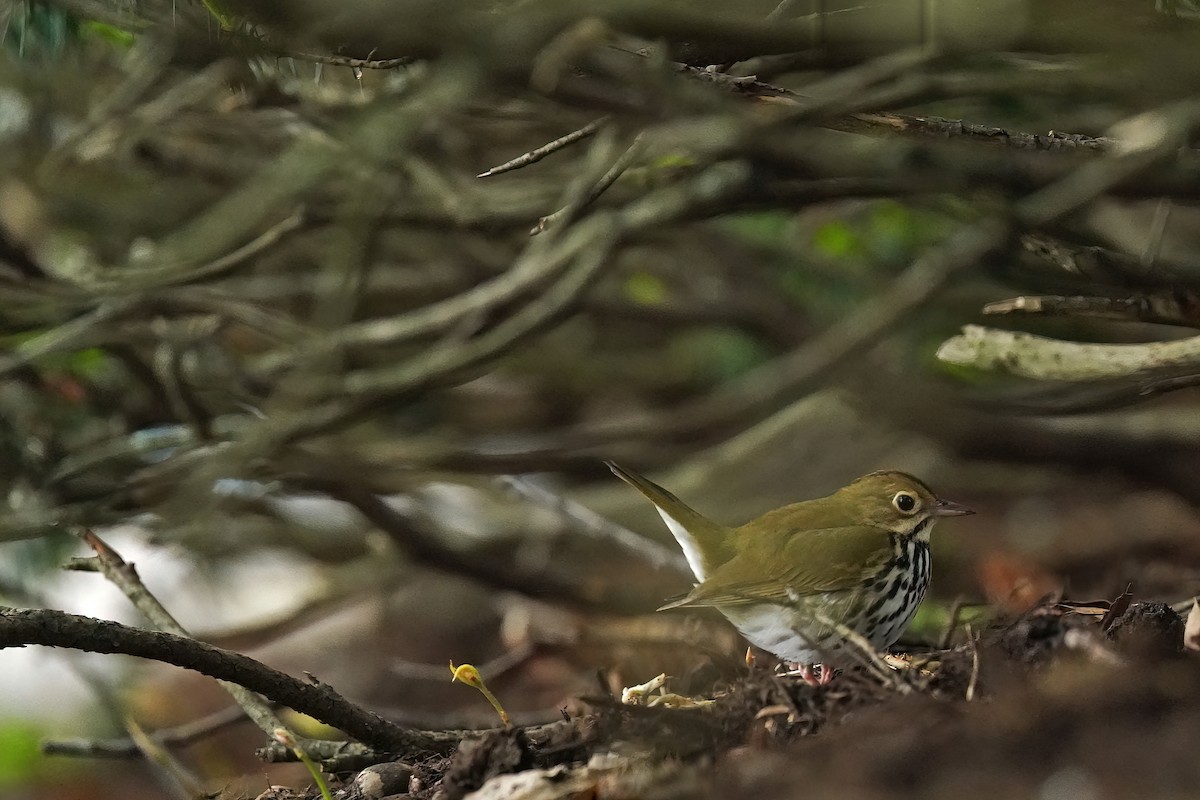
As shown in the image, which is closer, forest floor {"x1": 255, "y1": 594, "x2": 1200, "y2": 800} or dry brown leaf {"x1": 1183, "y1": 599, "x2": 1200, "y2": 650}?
forest floor {"x1": 255, "y1": 594, "x2": 1200, "y2": 800}

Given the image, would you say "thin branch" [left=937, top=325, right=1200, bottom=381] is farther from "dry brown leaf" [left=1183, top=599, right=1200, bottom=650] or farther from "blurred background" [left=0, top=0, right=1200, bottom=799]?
"dry brown leaf" [left=1183, top=599, right=1200, bottom=650]

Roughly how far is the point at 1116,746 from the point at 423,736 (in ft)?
3.93

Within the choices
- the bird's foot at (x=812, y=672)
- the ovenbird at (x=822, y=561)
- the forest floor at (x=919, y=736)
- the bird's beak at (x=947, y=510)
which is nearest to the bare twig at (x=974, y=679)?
the forest floor at (x=919, y=736)

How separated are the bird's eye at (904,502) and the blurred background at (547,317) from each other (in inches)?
10.7

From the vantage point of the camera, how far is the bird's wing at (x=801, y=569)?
3199 mm

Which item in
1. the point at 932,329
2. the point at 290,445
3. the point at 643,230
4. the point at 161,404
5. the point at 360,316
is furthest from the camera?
the point at 360,316

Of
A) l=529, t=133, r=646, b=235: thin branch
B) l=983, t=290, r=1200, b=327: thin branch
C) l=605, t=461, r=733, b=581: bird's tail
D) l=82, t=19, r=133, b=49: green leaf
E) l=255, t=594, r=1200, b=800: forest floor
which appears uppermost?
l=82, t=19, r=133, b=49: green leaf

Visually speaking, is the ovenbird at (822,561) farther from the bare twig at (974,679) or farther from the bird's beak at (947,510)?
the bare twig at (974,679)

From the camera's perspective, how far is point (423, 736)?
230 cm

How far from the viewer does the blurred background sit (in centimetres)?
258

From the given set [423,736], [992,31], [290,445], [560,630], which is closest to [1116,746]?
[423,736]

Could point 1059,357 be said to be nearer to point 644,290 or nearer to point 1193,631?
point 1193,631

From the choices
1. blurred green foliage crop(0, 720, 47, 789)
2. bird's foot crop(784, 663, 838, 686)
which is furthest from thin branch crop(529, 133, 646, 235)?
blurred green foliage crop(0, 720, 47, 789)

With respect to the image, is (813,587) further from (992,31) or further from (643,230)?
(992,31)
